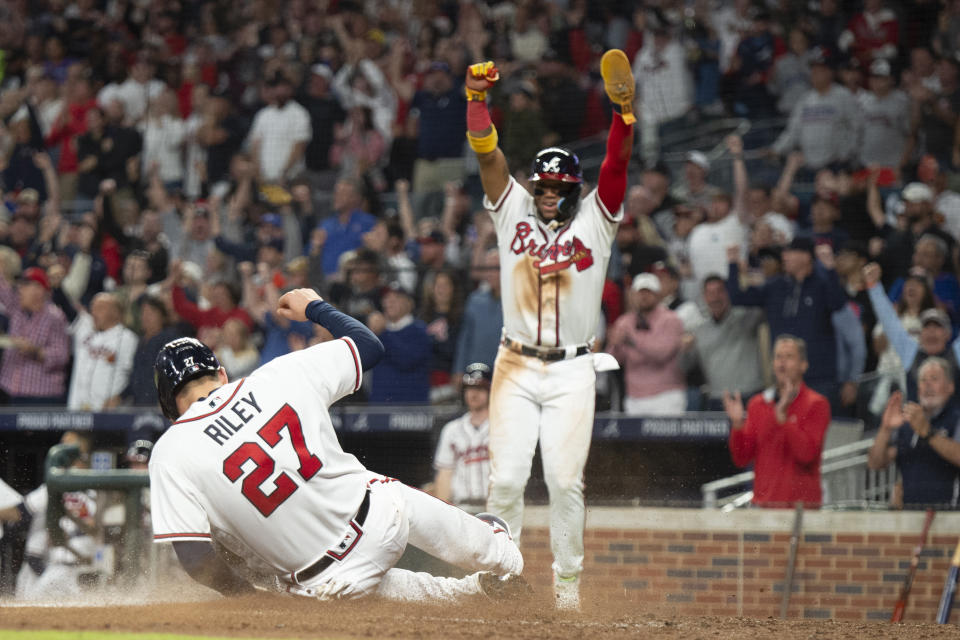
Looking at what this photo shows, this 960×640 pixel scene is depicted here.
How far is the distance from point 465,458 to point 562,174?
105 inches

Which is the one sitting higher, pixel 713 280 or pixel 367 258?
pixel 367 258

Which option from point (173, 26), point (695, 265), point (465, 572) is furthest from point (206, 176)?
point (465, 572)

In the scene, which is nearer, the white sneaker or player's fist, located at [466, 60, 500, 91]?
the white sneaker

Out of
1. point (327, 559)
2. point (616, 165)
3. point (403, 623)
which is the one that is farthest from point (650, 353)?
point (403, 623)

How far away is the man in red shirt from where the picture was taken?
25.1 ft

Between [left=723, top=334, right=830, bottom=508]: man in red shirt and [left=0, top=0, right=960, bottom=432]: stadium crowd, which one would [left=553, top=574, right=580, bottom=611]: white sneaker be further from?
[left=0, top=0, right=960, bottom=432]: stadium crowd

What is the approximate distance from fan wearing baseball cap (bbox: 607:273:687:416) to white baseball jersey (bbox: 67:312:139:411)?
165 inches

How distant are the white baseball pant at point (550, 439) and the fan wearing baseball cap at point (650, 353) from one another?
110 inches

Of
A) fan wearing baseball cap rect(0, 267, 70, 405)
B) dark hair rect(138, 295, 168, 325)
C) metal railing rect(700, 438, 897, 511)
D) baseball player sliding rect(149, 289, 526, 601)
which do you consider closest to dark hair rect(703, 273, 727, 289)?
metal railing rect(700, 438, 897, 511)

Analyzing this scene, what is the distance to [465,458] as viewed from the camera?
8266mm

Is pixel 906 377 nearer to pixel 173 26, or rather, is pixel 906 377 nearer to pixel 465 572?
pixel 465 572

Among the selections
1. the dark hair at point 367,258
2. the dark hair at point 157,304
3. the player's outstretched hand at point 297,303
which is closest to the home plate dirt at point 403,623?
the player's outstretched hand at point 297,303

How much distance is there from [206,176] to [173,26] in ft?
9.53

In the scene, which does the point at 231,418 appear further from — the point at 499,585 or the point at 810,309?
the point at 810,309
